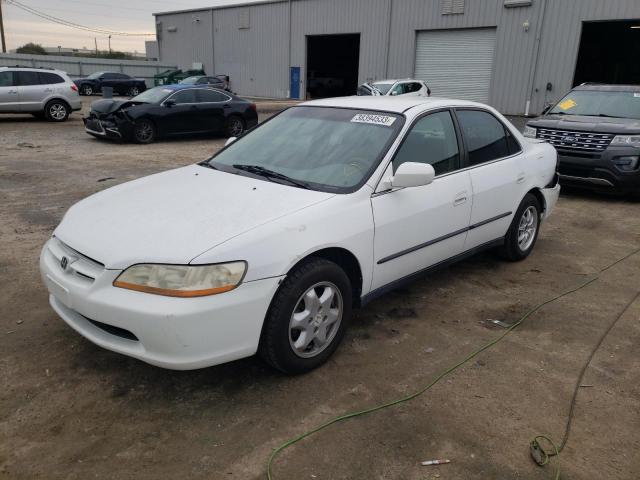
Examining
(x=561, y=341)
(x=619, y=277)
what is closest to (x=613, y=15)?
(x=619, y=277)

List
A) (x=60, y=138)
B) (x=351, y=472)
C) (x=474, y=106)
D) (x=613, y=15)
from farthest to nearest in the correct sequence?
(x=613, y=15), (x=60, y=138), (x=474, y=106), (x=351, y=472)

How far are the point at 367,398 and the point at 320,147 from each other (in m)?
1.78

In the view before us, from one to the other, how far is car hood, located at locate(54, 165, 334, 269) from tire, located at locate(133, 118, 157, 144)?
9.80 meters

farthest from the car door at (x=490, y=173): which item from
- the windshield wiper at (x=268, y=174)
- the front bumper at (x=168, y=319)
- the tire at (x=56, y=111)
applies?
the tire at (x=56, y=111)

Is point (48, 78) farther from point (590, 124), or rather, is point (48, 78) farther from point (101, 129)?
point (590, 124)

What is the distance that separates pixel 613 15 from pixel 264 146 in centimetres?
1979

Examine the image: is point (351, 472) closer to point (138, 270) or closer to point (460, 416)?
point (460, 416)

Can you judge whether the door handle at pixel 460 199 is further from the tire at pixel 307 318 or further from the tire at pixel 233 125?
the tire at pixel 233 125

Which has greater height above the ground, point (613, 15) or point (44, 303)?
point (613, 15)

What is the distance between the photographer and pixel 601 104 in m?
8.79

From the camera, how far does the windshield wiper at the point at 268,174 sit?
3.47 meters

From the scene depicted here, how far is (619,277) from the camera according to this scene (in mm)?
4977

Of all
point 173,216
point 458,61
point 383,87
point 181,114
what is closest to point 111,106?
point 181,114

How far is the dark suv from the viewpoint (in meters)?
7.73
